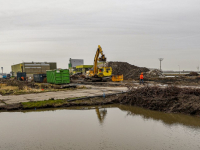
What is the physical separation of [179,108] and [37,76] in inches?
1226

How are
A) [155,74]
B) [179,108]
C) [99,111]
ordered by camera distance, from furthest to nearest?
[155,74]
[99,111]
[179,108]

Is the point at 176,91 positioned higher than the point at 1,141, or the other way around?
the point at 176,91

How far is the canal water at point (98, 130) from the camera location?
5.75 metres

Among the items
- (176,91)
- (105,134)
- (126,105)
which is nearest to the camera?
(105,134)

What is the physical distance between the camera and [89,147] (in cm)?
561

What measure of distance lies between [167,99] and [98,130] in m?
4.96

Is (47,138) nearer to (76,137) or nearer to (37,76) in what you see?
(76,137)

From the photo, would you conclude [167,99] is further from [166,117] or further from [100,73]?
[100,73]

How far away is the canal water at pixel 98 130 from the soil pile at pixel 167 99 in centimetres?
59

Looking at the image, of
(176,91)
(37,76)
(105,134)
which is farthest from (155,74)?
(105,134)

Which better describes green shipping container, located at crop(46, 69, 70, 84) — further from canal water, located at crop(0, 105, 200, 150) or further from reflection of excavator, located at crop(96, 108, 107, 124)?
reflection of excavator, located at crop(96, 108, 107, 124)

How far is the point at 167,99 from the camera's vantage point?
409 inches

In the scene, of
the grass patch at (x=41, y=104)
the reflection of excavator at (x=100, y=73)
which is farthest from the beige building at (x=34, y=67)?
the grass patch at (x=41, y=104)

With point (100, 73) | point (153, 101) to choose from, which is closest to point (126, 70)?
point (100, 73)
